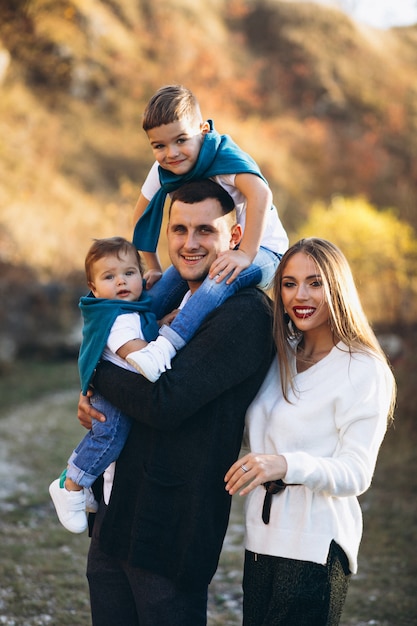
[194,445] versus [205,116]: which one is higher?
[205,116]

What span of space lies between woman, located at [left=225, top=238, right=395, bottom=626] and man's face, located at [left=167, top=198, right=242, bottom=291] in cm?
26

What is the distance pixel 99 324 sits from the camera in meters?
2.55

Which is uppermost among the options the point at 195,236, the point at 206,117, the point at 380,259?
the point at 206,117

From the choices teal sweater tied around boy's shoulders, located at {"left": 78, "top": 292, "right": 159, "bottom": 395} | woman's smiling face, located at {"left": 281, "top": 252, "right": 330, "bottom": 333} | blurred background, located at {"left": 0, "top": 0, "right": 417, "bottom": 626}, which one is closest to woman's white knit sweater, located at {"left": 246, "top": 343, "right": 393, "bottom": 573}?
woman's smiling face, located at {"left": 281, "top": 252, "right": 330, "bottom": 333}

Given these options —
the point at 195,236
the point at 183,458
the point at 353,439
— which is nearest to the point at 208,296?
the point at 195,236

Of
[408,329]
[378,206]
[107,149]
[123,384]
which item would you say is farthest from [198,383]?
[378,206]

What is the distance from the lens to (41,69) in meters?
21.4

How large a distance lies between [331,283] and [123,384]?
2.39 feet

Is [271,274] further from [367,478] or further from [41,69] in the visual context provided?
[41,69]

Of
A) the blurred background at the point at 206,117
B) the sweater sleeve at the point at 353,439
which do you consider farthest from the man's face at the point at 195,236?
the blurred background at the point at 206,117

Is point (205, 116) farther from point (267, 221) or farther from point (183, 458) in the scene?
point (183, 458)

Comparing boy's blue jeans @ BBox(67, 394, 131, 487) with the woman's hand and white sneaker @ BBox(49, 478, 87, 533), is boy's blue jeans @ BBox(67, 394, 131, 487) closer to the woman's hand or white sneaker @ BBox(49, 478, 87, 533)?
white sneaker @ BBox(49, 478, 87, 533)

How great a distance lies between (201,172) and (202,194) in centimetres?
37

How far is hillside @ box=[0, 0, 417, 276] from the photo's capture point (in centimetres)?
1728
